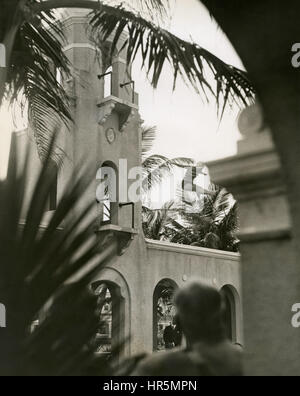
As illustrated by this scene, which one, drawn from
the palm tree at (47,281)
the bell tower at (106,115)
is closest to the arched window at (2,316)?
the palm tree at (47,281)

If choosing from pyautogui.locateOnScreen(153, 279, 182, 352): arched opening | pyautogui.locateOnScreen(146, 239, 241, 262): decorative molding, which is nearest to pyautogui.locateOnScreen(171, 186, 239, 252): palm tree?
pyautogui.locateOnScreen(146, 239, 241, 262): decorative molding

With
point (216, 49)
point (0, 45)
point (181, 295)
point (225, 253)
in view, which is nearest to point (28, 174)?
point (181, 295)

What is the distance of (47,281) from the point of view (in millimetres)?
849

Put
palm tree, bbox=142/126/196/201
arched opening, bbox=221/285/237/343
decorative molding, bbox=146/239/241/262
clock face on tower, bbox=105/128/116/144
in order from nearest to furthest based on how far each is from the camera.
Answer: arched opening, bbox=221/285/237/343
clock face on tower, bbox=105/128/116/144
decorative molding, bbox=146/239/241/262
palm tree, bbox=142/126/196/201

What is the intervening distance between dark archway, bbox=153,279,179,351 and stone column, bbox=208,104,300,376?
5.21 feet

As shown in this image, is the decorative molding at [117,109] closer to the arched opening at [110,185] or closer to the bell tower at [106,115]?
the bell tower at [106,115]

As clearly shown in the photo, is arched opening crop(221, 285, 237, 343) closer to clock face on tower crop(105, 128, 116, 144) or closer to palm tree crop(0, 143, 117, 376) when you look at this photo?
clock face on tower crop(105, 128, 116, 144)

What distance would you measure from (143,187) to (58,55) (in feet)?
3.85

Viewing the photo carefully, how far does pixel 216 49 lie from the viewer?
211 cm

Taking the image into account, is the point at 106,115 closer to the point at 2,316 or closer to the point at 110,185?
the point at 110,185

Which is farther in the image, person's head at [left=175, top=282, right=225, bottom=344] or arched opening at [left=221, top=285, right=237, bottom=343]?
arched opening at [left=221, top=285, right=237, bottom=343]

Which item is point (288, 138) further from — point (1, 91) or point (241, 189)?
point (1, 91)

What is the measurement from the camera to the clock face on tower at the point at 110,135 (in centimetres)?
271

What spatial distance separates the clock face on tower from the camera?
2713 mm
